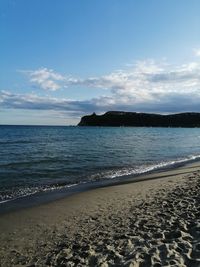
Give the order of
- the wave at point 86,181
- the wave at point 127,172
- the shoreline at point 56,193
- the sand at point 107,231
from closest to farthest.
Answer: the sand at point 107,231 → the shoreline at point 56,193 → the wave at point 86,181 → the wave at point 127,172

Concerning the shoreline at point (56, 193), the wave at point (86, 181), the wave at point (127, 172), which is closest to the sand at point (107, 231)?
the shoreline at point (56, 193)

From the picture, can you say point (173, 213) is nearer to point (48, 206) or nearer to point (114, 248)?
point (114, 248)

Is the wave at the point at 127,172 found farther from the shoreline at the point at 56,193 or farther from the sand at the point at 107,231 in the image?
the sand at the point at 107,231

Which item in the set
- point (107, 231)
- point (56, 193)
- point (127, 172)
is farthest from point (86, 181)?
point (107, 231)

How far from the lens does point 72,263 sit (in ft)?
22.0

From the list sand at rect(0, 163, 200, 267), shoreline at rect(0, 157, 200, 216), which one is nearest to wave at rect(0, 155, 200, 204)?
shoreline at rect(0, 157, 200, 216)

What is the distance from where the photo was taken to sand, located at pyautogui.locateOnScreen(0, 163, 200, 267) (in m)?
6.84

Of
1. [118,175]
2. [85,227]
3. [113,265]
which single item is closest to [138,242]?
[113,265]

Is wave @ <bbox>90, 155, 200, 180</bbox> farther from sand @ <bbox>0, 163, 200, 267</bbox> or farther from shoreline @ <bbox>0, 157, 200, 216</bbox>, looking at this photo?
sand @ <bbox>0, 163, 200, 267</bbox>

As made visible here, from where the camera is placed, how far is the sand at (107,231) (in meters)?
6.84

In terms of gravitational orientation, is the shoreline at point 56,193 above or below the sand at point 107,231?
below

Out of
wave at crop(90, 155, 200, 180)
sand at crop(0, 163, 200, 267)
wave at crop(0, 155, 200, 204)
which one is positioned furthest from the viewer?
wave at crop(90, 155, 200, 180)

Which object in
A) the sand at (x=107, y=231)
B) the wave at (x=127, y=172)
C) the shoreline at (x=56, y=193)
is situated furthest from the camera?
the wave at (x=127, y=172)

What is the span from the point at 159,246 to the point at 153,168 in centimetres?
1661
